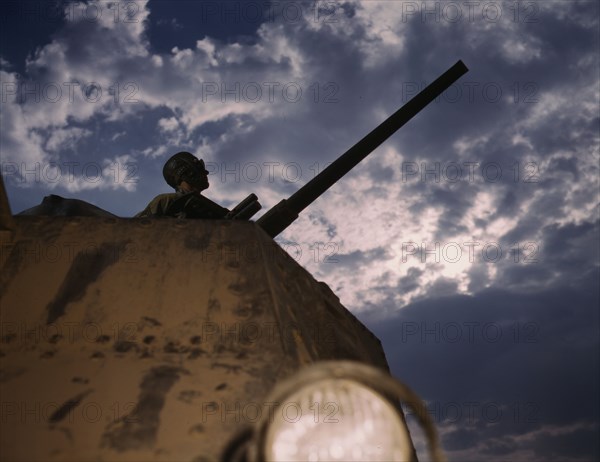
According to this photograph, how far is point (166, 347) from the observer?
1.56 meters

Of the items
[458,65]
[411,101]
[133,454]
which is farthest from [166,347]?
[458,65]

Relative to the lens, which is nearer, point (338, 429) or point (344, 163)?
point (338, 429)

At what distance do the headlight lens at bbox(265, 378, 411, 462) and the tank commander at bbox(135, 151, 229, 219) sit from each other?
1692 millimetres

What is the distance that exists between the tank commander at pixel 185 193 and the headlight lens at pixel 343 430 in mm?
1692

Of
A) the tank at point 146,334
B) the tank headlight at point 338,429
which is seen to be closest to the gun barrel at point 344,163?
the tank at point 146,334

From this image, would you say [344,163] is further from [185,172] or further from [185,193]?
[185,193]

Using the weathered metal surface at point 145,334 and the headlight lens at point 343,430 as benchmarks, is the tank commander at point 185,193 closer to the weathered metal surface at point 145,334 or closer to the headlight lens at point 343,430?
the weathered metal surface at point 145,334

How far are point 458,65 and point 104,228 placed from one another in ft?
11.2

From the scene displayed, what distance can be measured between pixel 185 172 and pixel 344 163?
3.81 feet

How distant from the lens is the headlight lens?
1014mm

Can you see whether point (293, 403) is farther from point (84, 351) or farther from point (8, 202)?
point (8, 202)

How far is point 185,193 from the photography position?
282 centimetres

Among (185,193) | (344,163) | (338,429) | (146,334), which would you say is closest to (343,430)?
(338,429)

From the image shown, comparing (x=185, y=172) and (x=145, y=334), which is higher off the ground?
(x=185, y=172)
